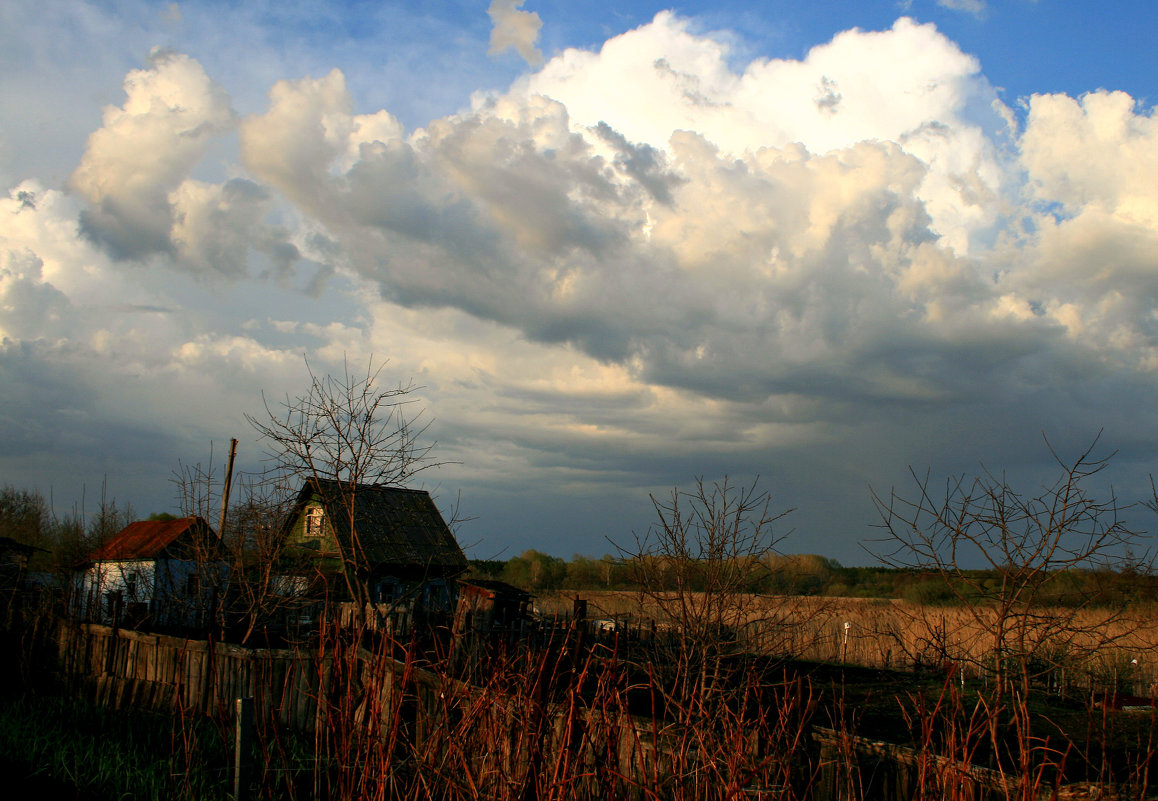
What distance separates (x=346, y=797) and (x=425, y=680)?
4057 mm

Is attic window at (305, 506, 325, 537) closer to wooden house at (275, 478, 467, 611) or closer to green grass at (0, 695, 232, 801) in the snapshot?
wooden house at (275, 478, 467, 611)

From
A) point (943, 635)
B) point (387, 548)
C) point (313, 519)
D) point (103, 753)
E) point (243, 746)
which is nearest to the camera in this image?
point (243, 746)

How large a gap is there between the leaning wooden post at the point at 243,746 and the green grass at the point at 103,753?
1.69 ft

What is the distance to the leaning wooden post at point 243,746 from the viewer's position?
437 cm

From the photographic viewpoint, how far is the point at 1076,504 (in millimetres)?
6902

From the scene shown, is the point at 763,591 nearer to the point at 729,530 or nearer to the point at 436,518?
the point at 729,530

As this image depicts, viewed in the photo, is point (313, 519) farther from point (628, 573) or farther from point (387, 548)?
point (628, 573)

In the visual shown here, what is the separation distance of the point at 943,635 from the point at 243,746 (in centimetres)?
548

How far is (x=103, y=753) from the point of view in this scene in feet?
23.2

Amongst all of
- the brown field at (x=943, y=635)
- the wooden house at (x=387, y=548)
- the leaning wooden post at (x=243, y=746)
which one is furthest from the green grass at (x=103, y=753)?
the wooden house at (x=387, y=548)

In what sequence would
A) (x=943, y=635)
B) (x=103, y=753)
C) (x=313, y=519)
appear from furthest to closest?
1. (x=313, y=519)
2. (x=103, y=753)
3. (x=943, y=635)

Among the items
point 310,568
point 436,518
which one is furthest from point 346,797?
point 436,518

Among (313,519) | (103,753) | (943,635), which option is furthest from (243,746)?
(313,519)

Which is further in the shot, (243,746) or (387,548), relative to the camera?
(387,548)
